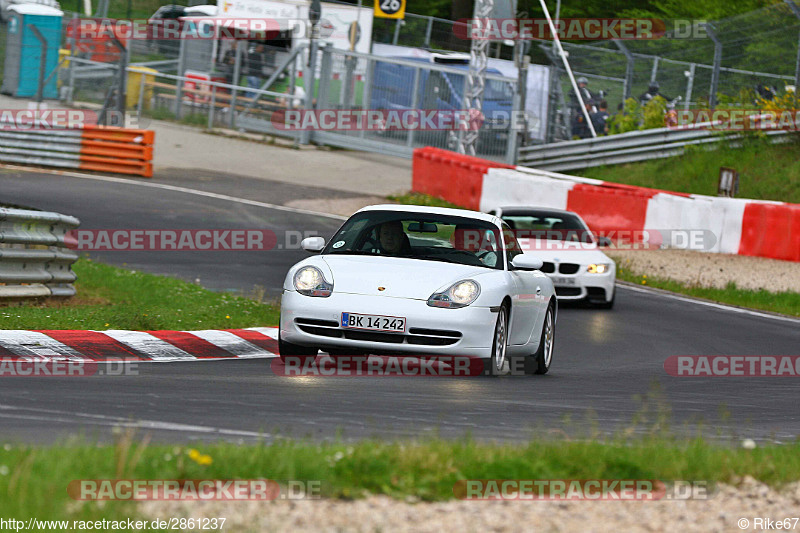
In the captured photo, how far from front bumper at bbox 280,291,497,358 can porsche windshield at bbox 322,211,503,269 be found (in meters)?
0.95

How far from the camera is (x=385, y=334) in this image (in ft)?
31.9

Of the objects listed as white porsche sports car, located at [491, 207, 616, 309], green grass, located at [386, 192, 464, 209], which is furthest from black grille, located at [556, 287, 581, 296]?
green grass, located at [386, 192, 464, 209]

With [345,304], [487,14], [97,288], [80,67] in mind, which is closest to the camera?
[345,304]

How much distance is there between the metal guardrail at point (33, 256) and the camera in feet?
38.7

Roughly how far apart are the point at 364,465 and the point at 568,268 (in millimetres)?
11706

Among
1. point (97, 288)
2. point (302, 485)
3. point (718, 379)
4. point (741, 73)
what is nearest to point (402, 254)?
point (718, 379)

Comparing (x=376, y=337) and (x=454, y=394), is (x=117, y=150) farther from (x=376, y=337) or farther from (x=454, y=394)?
(x=454, y=394)

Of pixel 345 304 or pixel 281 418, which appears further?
pixel 345 304

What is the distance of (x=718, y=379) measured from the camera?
11.6 meters

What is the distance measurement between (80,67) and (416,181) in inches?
475

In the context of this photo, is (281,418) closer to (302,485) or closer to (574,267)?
(302,485)

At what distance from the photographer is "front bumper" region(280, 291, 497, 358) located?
9.73 meters

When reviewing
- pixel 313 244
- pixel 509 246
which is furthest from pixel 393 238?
pixel 509 246

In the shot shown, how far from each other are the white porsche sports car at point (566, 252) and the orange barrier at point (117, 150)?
11215mm
